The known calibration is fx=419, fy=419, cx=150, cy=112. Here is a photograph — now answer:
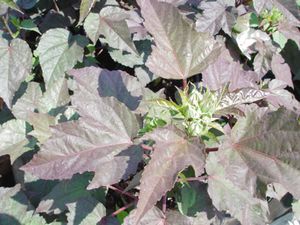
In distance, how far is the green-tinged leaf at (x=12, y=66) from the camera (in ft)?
4.42

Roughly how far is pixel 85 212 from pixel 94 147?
0.26m

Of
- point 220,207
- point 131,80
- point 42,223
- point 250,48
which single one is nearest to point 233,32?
point 250,48

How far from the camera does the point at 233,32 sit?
64.1 inches

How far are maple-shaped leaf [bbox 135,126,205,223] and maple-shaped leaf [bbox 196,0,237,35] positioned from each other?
0.65m

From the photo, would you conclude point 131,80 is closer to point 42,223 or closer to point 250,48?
point 42,223

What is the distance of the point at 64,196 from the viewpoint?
3.81 ft

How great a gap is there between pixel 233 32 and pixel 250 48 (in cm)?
9

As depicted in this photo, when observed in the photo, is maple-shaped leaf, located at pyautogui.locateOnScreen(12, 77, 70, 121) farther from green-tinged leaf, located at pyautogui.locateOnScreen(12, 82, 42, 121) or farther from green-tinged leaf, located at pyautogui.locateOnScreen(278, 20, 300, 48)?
green-tinged leaf, located at pyautogui.locateOnScreen(278, 20, 300, 48)

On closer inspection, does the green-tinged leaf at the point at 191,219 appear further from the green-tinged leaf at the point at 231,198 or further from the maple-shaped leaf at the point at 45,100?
the maple-shaped leaf at the point at 45,100

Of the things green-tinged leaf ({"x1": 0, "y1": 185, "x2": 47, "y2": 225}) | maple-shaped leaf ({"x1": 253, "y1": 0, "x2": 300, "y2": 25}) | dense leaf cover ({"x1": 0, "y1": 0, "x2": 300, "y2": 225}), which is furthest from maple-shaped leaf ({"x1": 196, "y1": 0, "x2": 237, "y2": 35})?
green-tinged leaf ({"x1": 0, "y1": 185, "x2": 47, "y2": 225})

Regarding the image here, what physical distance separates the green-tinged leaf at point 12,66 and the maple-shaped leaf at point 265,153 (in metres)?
0.73

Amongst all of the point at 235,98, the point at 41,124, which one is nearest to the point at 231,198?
the point at 235,98

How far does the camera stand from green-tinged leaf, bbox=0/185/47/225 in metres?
1.25

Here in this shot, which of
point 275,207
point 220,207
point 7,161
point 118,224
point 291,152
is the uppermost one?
point 291,152
